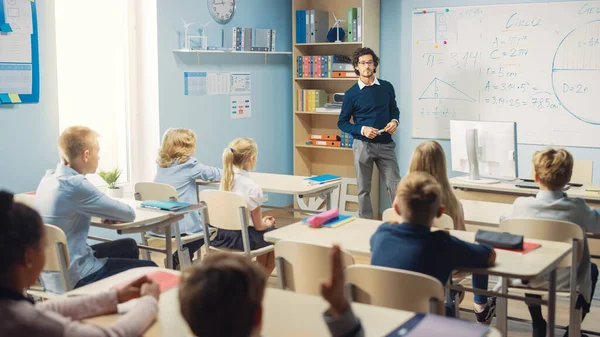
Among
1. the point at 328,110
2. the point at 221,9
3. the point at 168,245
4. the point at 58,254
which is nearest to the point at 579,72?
the point at 328,110

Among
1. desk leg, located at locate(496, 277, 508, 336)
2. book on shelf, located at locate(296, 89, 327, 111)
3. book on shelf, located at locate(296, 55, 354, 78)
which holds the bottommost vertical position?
desk leg, located at locate(496, 277, 508, 336)

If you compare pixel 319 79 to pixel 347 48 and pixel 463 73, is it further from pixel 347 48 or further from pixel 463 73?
pixel 463 73

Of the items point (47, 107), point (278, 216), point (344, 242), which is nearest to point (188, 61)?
point (47, 107)

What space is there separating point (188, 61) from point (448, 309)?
4072 millimetres

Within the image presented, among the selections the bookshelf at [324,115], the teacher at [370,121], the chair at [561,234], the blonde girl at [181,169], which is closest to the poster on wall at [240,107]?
the bookshelf at [324,115]

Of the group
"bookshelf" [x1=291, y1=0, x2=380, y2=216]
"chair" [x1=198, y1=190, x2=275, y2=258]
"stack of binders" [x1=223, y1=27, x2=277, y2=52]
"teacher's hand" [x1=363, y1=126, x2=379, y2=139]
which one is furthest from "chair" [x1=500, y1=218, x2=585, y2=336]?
"stack of binders" [x1=223, y1=27, x2=277, y2=52]

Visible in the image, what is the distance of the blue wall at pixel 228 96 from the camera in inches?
246

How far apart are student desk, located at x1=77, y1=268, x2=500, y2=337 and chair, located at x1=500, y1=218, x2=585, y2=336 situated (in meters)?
1.39

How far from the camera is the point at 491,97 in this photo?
6508 mm

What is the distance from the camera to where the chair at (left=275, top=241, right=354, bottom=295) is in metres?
2.74

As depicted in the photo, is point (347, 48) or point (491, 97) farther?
point (347, 48)

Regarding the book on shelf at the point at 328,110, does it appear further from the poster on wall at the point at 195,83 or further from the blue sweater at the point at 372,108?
the poster on wall at the point at 195,83

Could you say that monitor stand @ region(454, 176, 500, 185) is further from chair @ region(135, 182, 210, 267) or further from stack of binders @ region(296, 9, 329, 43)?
stack of binders @ region(296, 9, 329, 43)

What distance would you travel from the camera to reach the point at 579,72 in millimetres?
6051
